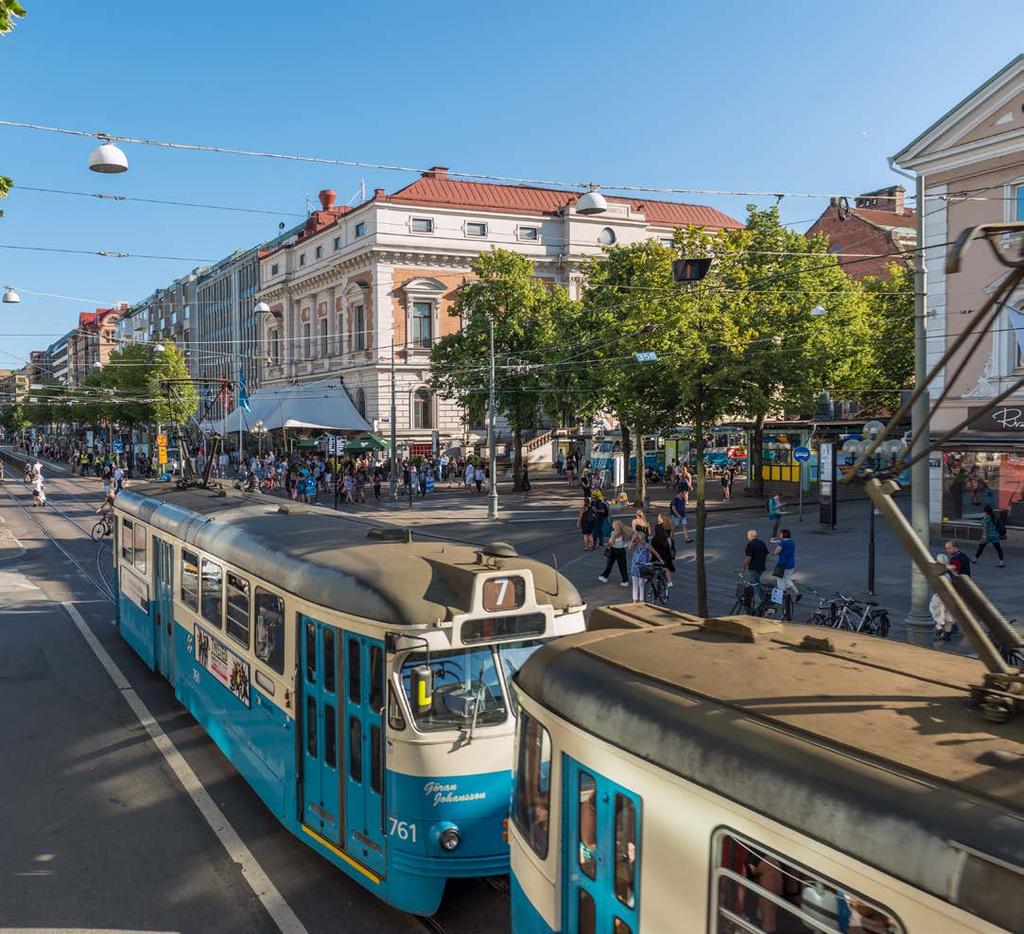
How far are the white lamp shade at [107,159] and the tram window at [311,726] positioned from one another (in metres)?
9.78

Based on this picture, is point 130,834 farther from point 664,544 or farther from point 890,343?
point 890,343

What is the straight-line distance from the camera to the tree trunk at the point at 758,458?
38.1 metres

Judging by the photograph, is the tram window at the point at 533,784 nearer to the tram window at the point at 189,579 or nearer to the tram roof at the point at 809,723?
the tram roof at the point at 809,723

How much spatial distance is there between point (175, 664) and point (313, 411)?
4695 centimetres

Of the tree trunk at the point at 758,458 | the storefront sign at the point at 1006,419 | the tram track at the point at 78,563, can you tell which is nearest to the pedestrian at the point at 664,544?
the storefront sign at the point at 1006,419

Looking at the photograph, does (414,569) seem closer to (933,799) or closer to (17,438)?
(933,799)

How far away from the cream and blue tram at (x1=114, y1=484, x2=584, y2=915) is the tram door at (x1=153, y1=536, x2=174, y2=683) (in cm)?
306

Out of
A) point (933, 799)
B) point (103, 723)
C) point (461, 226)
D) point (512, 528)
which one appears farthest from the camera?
point (461, 226)

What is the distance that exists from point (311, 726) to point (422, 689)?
53.0 inches

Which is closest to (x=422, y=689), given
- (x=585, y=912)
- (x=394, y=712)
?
(x=394, y=712)

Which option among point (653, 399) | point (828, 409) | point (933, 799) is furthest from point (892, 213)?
point (933, 799)

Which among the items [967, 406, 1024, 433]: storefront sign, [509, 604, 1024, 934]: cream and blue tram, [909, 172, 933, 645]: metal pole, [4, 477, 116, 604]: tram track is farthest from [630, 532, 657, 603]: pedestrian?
[509, 604, 1024, 934]: cream and blue tram

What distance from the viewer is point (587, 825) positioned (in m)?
4.54

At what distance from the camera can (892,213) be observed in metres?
68.6
